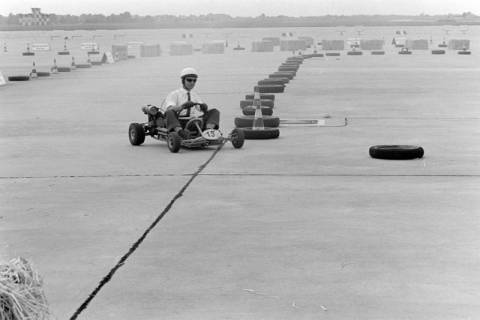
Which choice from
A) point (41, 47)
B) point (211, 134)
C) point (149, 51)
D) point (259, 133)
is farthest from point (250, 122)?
point (41, 47)

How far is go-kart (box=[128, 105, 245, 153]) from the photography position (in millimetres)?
12492

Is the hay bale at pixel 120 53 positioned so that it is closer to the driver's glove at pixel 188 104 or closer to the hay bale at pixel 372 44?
the hay bale at pixel 372 44

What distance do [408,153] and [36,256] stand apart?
19.8 feet

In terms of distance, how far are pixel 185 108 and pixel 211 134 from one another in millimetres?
496

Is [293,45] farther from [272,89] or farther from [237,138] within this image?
[237,138]

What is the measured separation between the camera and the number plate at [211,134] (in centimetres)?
1250

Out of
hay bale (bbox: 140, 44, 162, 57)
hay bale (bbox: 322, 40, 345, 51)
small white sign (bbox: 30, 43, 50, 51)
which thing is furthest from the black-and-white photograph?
hay bale (bbox: 322, 40, 345, 51)

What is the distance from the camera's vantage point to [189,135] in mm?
12648

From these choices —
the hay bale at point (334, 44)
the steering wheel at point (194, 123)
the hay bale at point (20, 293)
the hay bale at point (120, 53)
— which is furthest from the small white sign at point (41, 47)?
the hay bale at point (20, 293)

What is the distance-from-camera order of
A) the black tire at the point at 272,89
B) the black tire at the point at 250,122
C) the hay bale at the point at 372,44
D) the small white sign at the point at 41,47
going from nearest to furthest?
the black tire at the point at 250,122 → the black tire at the point at 272,89 → the small white sign at the point at 41,47 → the hay bale at the point at 372,44

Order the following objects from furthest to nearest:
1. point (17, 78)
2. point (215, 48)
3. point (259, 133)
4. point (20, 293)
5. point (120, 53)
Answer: point (215, 48)
point (120, 53)
point (17, 78)
point (259, 133)
point (20, 293)

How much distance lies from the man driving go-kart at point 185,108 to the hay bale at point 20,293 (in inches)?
349

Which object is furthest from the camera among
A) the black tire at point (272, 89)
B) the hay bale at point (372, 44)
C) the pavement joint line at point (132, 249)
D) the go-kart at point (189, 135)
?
the hay bale at point (372, 44)

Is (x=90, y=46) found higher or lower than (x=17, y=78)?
lower
